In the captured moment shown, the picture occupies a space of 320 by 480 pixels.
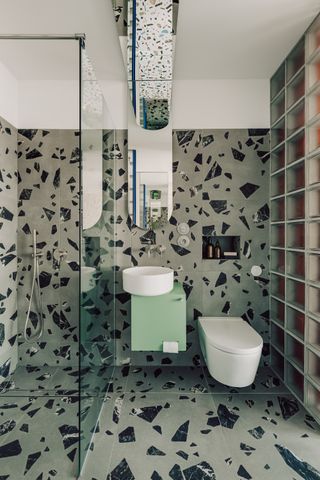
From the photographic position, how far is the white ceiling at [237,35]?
5.53 feet

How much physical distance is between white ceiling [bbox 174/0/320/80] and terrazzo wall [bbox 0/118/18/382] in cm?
157

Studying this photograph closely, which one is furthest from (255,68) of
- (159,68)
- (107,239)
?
(107,239)

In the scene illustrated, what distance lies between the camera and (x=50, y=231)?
2.48 metres

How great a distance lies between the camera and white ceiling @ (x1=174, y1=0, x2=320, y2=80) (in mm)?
1687

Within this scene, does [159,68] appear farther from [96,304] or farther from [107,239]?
[96,304]

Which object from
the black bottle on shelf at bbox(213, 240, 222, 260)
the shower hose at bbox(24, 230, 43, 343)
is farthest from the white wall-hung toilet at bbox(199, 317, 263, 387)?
the shower hose at bbox(24, 230, 43, 343)

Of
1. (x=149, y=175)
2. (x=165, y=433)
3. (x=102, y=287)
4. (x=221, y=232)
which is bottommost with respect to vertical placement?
(x=165, y=433)

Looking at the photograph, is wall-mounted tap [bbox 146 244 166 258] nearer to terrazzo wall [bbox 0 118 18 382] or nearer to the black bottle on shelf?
the black bottle on shelf

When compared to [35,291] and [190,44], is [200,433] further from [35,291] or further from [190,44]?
[190,44]

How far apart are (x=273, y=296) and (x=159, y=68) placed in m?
2.01

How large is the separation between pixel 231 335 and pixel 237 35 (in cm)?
215

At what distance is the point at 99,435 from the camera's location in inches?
65.5

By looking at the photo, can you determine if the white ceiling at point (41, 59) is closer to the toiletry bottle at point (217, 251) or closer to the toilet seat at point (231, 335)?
the toiletry bottle at point (217, 251)

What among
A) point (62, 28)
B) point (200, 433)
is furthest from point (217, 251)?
point (62, 28)
